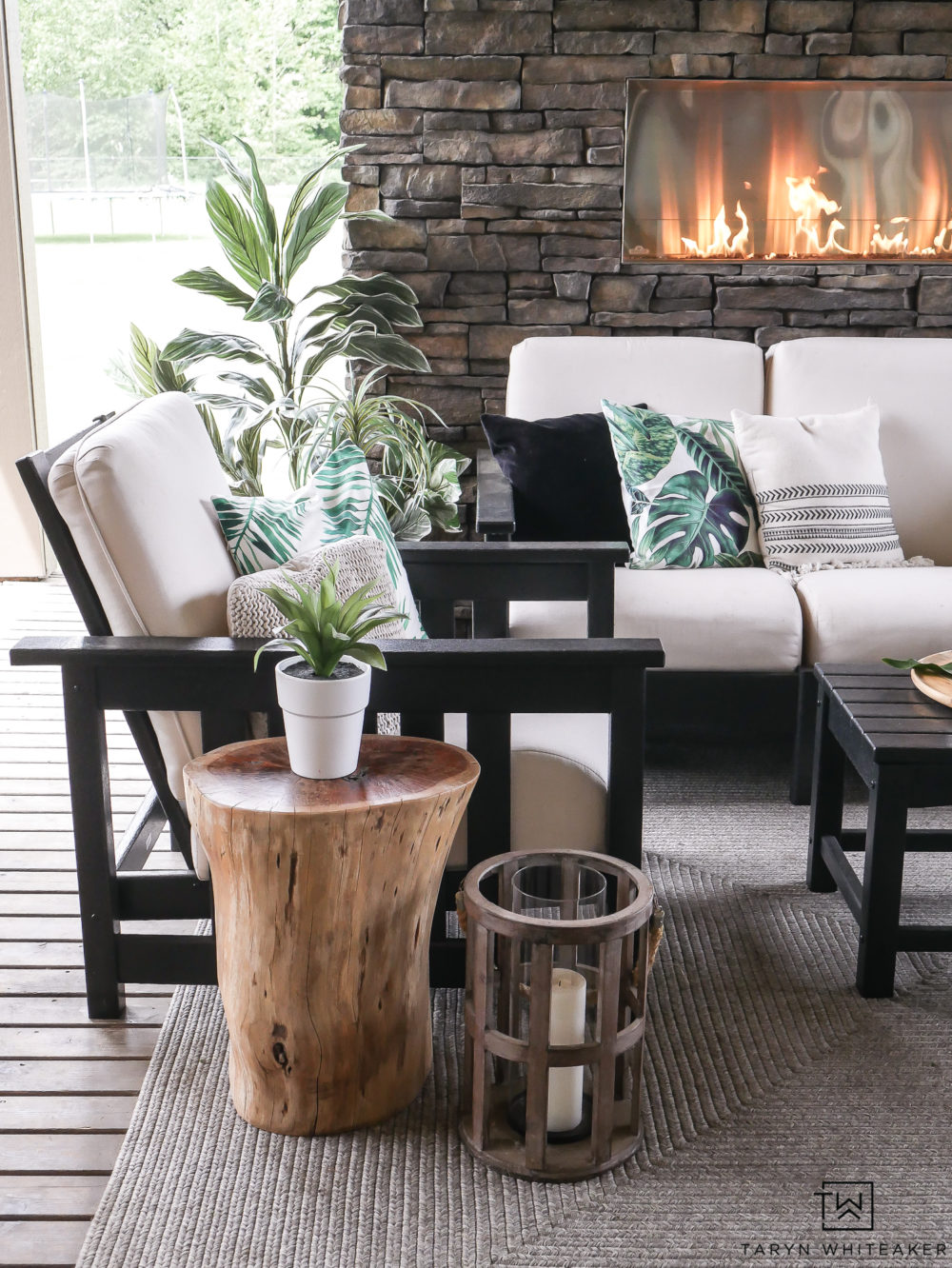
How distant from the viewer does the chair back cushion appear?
5.22 ft

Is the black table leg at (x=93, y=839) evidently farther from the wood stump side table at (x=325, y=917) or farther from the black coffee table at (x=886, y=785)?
the black coffee table at (x=886, y=785)

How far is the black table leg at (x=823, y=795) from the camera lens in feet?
7.08

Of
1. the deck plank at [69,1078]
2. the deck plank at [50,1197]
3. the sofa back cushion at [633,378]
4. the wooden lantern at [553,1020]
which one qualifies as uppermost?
the sofa back cushion at [633,378]

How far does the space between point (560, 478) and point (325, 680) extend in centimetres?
148

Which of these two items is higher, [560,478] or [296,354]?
[296,354]

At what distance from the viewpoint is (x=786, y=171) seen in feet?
11.6

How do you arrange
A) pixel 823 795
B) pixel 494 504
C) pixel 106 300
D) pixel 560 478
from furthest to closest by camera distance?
pixel 106 300 < pixel 560 478 < pixel 494 504 < pixel 823 795

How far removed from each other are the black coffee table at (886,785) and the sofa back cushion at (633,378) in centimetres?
124

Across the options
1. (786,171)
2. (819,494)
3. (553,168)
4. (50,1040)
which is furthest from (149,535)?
(786,171)

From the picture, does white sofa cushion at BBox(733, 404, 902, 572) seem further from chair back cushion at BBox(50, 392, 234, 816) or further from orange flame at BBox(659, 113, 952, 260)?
chair back cushion at BBox(50, 392, 234, 816)

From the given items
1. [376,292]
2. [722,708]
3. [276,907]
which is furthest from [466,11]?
[276,907]

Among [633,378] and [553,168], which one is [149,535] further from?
[553,168]

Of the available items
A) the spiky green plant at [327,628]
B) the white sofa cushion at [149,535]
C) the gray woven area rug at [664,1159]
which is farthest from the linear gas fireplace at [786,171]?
the spiky green plant at [327,628]

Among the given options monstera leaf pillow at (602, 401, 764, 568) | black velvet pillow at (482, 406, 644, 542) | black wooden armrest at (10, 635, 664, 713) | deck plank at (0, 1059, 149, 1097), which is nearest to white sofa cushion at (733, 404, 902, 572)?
monstera leaf pillow at (602, 401, 764, 568)
